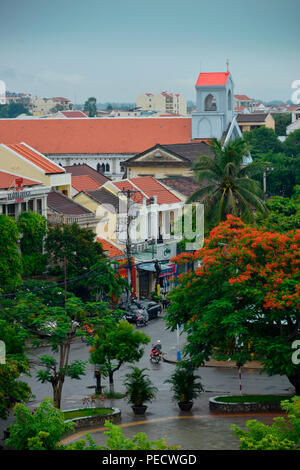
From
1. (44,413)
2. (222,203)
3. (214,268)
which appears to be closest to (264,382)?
(214,268)

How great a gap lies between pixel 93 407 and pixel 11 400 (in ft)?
16.3

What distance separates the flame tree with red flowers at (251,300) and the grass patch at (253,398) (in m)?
1.65

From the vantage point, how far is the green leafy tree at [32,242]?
60.4 meters

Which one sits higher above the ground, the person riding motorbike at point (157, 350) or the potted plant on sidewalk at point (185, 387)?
the potted plant on sidewalk at point (185, 387)

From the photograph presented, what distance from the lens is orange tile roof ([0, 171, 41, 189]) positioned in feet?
203

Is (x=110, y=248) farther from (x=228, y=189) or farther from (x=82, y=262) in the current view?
(x=228, y=189)

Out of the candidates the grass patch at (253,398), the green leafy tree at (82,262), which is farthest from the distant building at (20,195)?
the grass patch at (253,398)

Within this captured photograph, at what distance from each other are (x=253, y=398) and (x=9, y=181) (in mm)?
27655

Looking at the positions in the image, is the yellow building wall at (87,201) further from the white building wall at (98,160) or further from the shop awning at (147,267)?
the white building wall at (98,160)

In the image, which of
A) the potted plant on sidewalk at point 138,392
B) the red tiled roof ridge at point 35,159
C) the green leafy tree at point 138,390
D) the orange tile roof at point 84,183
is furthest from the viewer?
the orange tile roof at point 84,183

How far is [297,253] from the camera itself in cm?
3819

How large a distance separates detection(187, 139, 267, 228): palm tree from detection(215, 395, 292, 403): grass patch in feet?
55.2

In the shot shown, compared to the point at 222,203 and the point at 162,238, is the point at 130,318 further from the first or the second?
the point at 162,238

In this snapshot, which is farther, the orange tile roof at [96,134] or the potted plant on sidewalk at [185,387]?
the orange tile roof at [96,134]
